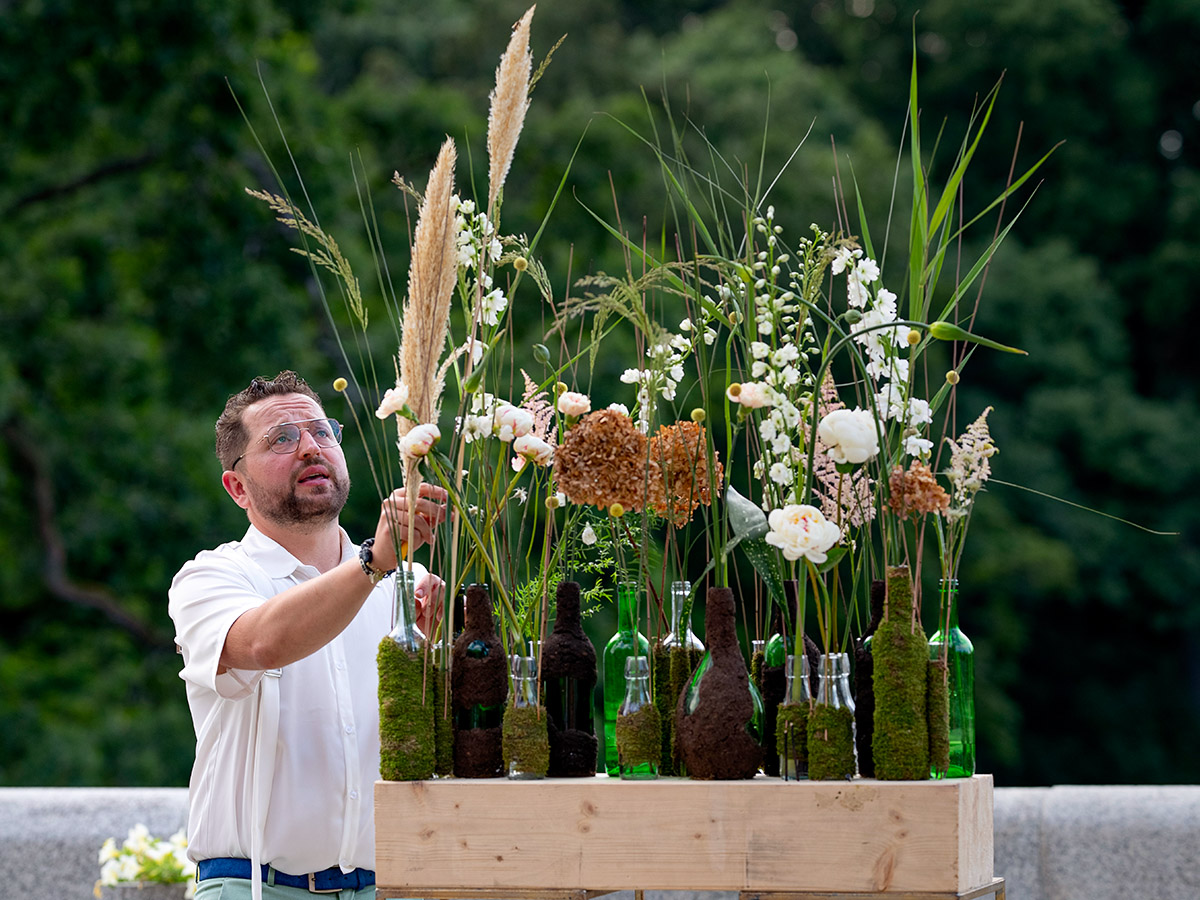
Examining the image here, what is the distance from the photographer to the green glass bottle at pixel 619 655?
1.94m

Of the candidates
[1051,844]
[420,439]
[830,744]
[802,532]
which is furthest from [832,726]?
[1051,844]

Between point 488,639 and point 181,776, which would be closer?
point 488,639

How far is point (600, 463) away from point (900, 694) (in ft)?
1.46

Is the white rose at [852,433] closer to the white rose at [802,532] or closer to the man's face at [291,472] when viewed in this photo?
the white rose at [802,532]

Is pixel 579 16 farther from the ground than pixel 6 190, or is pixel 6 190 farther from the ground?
pixel 579 16

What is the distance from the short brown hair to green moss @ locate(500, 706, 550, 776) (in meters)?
0.88

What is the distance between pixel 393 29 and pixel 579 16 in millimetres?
1894

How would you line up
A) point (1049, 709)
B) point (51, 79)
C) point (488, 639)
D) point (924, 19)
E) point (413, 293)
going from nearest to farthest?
point (413, 293)
point (488, 639)
point (51, 79)
point (1049, 709)
point (924, 19)

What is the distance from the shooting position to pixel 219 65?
842 cm

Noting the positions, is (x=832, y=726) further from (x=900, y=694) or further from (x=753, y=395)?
(x=753, y=395)

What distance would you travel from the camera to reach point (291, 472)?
2449 millimetres

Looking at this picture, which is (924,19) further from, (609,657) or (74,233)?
(609,657)

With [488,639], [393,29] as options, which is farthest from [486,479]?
[393,29]

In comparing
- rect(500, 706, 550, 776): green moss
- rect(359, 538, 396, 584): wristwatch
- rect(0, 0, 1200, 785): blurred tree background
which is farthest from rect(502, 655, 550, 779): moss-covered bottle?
rect(0, 0, 1200, 785): blurred tree background
